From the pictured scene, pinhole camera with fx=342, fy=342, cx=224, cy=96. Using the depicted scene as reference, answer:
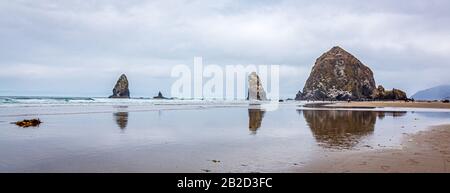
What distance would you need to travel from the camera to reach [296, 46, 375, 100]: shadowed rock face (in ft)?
491

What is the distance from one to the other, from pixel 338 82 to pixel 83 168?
16002 cm

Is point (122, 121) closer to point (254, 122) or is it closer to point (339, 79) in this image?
point (254, 122)

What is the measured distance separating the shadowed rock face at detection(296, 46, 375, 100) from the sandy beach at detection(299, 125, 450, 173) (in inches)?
5635

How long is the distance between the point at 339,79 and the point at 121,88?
9713 centimetres

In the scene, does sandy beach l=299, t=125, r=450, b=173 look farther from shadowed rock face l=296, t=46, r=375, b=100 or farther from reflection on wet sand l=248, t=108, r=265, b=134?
shadowed rock face l=296, t=46, r=375, b=100

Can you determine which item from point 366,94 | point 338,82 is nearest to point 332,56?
point 338,82

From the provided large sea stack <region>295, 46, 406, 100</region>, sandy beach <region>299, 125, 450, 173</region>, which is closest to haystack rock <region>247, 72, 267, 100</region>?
large sea stack <region>295, 46, 406, 100</region>

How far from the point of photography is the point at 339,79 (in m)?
158

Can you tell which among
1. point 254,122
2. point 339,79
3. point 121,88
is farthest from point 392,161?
point 339,79

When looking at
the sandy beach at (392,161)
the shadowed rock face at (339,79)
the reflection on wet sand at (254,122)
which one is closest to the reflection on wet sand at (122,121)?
the reflection on wet sand at (254,122)

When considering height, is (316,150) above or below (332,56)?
below

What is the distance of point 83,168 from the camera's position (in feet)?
24.9
